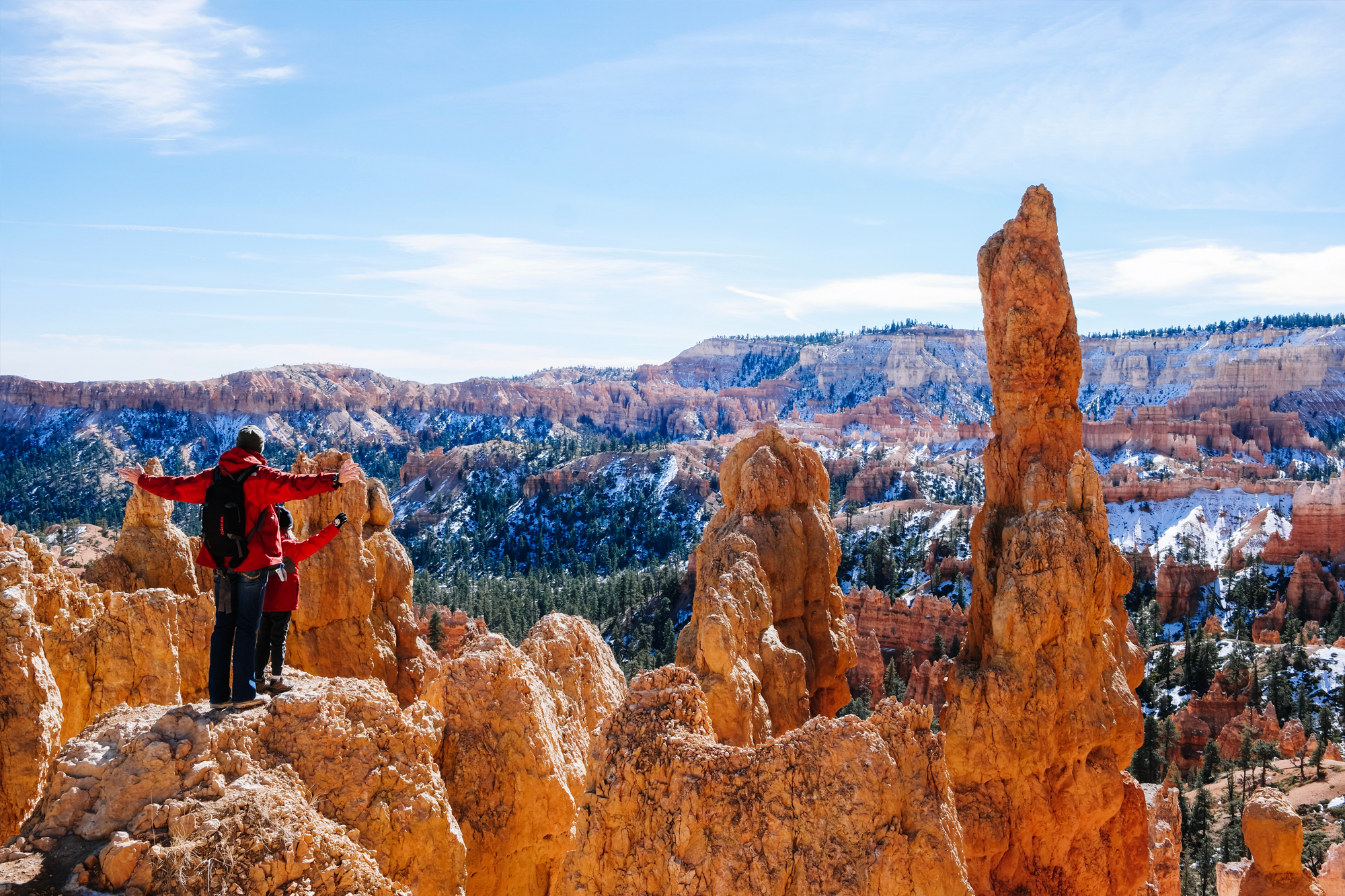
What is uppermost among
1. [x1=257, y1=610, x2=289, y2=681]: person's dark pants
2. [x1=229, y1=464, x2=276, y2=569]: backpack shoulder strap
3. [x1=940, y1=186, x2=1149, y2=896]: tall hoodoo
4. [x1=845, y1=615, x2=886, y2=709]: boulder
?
[x1=229, y1=464, x2=276, y2=569]: backpack shoulder strap

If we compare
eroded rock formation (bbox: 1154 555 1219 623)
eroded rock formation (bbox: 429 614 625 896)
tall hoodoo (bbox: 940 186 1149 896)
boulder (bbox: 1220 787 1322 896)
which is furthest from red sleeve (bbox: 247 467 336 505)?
eroded rock formation (bbox: 1154 555 1219 623)

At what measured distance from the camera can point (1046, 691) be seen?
43.7 feet

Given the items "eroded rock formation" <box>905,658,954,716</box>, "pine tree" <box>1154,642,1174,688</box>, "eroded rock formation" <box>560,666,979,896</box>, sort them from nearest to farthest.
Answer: "eroded rock formation" <box>560,666,979,896</box> < "eroded rock formation" <box>905,658,954,716</box> < "pine tree" <box>1154,642,1174,688</box>

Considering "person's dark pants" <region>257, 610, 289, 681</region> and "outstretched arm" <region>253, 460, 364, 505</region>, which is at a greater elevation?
"outstretched arm" <region>253, 460, 364, 505</region>

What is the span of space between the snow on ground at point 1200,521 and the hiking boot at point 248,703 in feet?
278

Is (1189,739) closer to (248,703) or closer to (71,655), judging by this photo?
(71,655)

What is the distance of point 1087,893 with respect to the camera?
13969 mm

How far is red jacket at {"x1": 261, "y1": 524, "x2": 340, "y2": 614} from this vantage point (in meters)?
6.68

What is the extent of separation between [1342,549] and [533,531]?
74420 millimetres

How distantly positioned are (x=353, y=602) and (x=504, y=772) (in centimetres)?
843

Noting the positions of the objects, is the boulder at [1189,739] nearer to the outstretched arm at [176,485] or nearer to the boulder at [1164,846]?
the boulder at [1164,846]

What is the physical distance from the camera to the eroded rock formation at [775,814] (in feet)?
20.3

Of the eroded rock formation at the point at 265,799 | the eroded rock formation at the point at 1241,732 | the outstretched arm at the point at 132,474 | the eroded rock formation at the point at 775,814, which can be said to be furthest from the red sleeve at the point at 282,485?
the eroded rock formation at the point at 1241,732

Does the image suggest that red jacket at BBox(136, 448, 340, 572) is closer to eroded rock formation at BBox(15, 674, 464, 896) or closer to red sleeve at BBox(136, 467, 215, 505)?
red sleeve at BBox(136, 467, 215, 505)
